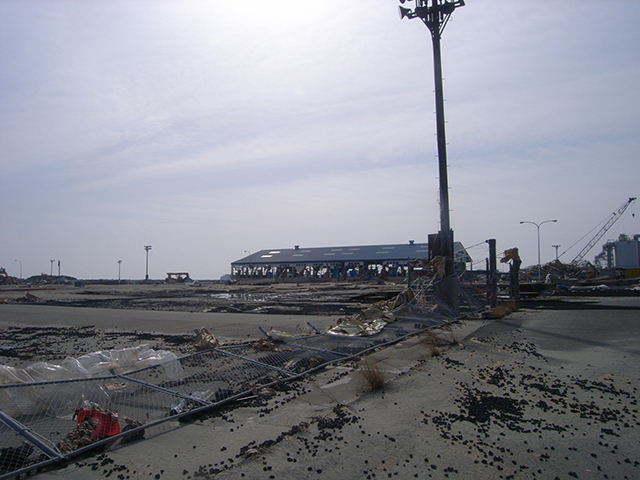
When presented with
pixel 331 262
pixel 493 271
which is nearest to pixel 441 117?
pixel 493 271

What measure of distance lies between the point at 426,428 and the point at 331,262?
79712 millimetres

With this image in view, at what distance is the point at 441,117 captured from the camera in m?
19.3

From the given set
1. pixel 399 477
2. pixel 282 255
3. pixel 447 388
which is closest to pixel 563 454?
pixel 399 477

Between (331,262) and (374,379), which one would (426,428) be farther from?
(331,262)

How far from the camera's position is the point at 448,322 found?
16312 millimetres

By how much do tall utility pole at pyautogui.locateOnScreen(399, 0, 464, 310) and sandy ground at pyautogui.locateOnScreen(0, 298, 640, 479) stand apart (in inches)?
332

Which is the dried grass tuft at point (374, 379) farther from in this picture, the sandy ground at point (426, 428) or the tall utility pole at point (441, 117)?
the tall utility pole at point (441, 117)

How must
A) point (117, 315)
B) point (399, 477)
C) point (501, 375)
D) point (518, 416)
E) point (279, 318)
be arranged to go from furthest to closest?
point (117, 315), point (279, 318), point (501, 375), point (518, 416), point (399, 477)

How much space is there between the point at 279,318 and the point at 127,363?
11290 millimetres

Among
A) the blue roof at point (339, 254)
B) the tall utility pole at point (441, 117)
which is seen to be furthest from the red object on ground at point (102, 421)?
the blue roof at point (339, 254)

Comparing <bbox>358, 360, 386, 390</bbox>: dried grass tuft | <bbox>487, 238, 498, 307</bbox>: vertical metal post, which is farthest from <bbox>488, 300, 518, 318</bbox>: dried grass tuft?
<bbox>358, 360, 386, 390</bbox>: dried grass tuft

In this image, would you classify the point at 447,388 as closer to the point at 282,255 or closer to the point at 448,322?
the point at 448,322

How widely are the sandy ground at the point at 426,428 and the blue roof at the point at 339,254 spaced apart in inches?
2503

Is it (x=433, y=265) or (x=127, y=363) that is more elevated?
(x=433, y=265)
